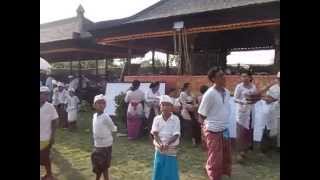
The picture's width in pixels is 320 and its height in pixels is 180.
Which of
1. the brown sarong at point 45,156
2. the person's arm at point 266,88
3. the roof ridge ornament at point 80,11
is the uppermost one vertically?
the roof ridge ornament at point 80,11

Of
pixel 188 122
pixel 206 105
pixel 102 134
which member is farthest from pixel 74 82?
pixel 206 105

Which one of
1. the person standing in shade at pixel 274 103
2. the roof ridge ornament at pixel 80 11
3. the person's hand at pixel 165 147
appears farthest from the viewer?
the roof ridge ornament at pixel 80 11

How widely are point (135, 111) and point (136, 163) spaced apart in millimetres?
1378

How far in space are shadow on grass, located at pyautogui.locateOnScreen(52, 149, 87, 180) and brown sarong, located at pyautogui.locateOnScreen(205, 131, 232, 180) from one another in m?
1.31

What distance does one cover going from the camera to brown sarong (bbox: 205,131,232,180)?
11.7ft

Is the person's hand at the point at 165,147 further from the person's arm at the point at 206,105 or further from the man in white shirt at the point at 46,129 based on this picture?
the man in white shirt at the point at 46,129

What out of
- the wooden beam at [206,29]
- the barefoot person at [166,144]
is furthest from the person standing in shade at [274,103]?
the barefoot person at [166,144]

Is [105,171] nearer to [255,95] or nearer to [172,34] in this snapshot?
[255,95]

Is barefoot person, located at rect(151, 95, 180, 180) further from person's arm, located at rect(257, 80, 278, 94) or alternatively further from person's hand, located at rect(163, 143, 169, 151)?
person's arm, located at rect(257, 80, 278, 94)

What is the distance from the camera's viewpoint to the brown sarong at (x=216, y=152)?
11.7 ft

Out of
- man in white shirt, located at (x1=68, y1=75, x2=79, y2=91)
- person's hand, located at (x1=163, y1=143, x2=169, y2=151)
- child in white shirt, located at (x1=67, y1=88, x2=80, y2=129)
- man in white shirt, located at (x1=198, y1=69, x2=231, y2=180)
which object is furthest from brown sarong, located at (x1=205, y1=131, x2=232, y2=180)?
man in white shirt, located at (x1=68, y1=75, x2=79, y2=91)

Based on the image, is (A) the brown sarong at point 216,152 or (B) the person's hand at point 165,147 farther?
(A) the brown sarong at point 216,152
